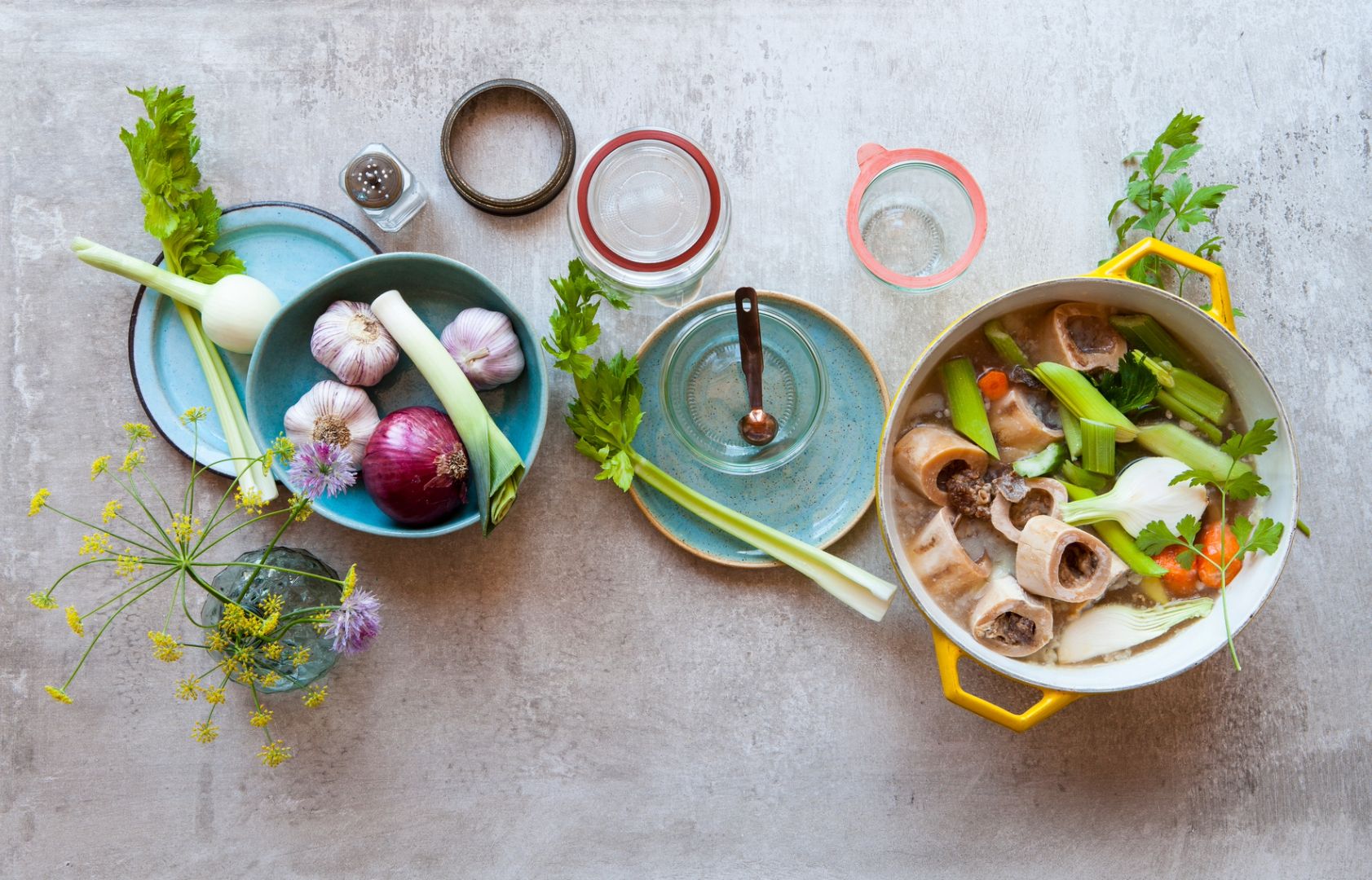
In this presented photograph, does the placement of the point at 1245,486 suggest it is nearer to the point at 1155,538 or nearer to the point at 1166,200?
the point at 1155,538

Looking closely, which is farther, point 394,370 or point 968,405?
point 394,370

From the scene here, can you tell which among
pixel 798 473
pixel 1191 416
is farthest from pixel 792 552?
pixel 1191 416

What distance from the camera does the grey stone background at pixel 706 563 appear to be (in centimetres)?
144

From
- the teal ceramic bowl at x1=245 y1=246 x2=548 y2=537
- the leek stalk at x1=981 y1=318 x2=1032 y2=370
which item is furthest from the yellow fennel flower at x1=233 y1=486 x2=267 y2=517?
the leek stalk at x1=981 y1=318 x2=1032 y2=370

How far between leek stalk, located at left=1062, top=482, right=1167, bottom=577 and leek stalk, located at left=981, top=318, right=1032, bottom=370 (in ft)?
0.63

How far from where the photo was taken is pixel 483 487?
1.27 m

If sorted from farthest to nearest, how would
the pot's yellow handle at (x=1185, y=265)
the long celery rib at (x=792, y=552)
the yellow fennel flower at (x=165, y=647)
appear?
the long celery rib at (x=792, y=552) < the pot's yellow handle at (x=1185, y=265) < the yellow fennel flower at (x=165, y=647)

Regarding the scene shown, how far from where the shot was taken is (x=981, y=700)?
4.07 ft

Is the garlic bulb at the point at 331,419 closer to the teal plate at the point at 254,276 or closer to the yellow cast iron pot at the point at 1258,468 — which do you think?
the teal plate at the point at 254,276

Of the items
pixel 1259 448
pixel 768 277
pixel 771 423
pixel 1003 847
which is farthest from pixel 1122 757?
pixel 768 277

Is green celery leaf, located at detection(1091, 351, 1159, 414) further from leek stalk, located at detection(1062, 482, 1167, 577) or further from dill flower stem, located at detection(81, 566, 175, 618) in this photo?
dill flower stem, located at detection(81, 566, 175, 618)

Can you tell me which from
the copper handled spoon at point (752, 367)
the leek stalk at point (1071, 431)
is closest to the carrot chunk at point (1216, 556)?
the leek stalk at point (1071, 431)

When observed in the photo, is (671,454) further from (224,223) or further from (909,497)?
(224,223)

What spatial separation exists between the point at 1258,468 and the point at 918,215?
629 millimetres
